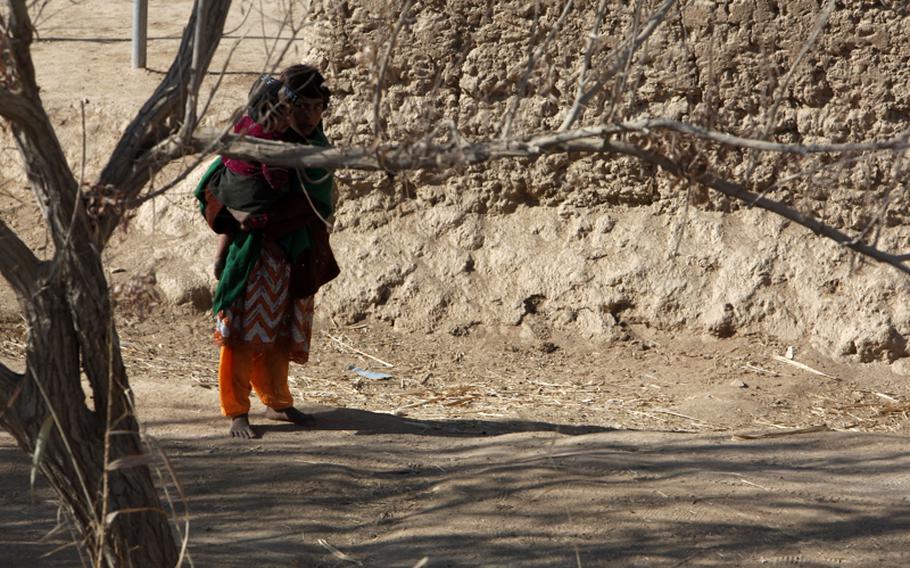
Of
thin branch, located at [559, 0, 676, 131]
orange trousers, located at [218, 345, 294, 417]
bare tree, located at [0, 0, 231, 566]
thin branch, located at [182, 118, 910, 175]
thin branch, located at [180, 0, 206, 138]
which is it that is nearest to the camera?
thin branch, located at [182, 118, 910, 175]

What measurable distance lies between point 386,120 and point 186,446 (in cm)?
288

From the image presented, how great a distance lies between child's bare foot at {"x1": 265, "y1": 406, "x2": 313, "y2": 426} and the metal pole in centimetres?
454

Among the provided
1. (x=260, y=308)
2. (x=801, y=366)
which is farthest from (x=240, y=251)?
(x=801, y=366)

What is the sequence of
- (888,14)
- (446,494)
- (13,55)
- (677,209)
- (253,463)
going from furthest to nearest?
(677,209), (888,14), (253,463), (446,494), (13,55)

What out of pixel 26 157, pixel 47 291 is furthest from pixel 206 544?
pixel 26 157

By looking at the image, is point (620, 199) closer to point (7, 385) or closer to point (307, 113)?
point (307, 113)

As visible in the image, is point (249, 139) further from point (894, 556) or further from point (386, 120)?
point (386, 120)

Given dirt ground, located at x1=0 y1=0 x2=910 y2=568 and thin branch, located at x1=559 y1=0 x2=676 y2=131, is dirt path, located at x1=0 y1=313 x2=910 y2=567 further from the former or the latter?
thin branch, located at x1=559 y1=0 x2=676 y2=131

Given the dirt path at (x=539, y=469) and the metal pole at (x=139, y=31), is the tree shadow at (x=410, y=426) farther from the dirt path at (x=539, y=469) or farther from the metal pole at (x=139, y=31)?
the metal pole at (x=139, y=31)

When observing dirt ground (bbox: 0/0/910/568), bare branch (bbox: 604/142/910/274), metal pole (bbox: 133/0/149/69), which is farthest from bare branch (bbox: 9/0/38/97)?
metal pole (bbox: 133/0/149/69)

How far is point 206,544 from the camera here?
3.79 meters

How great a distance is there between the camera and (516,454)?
184 inches

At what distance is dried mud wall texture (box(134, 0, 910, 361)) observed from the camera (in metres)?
6.45

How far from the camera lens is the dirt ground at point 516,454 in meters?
3.72
